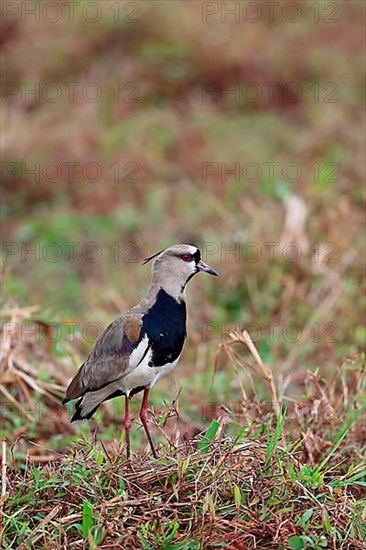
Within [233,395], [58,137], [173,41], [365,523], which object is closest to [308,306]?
[233,395]

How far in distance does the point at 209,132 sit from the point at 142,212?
1.32 m

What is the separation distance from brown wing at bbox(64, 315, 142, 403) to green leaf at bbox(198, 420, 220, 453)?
1.10 ft

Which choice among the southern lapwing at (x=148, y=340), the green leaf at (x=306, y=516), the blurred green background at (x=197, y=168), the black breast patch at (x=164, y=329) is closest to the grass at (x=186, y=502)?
the green leaf at (x=306, y=516)

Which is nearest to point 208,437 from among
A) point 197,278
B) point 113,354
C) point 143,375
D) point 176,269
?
point 143,375

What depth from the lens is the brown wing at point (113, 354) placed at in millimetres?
3297

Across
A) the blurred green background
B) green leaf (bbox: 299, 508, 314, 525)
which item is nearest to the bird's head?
green leaf (bbox: 299, 508, 314, 525)

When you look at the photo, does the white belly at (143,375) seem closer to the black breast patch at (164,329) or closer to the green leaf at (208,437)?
the black breast patch at (164,329)

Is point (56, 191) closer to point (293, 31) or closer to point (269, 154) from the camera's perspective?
point (269, 154)

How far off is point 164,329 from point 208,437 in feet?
1.30

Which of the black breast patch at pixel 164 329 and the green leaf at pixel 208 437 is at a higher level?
the black breast patch at pixel 164 329

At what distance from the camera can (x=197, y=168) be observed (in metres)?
8.65

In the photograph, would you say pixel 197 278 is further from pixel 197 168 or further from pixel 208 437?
pixel 208 437

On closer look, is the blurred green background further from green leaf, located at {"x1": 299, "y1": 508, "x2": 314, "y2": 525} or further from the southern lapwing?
green leaf, located at {"x1": 299, "y1": 508, "x2": 314, "y2": 525}

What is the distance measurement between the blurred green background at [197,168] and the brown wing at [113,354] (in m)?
1.27
